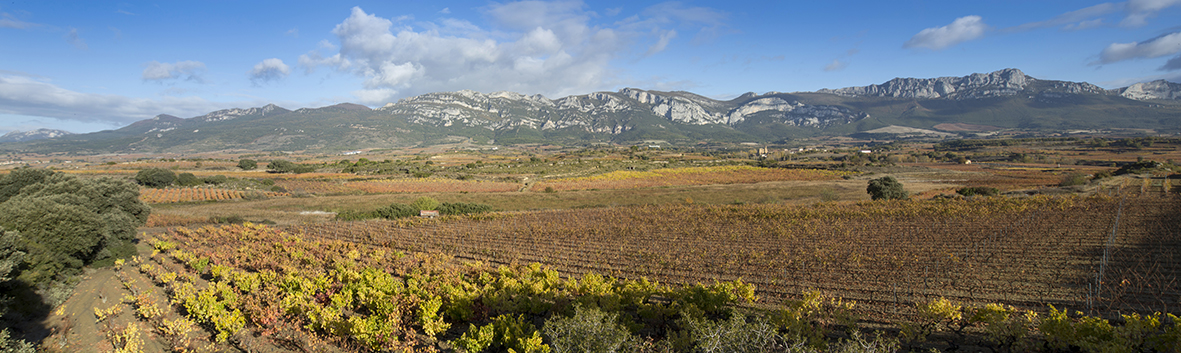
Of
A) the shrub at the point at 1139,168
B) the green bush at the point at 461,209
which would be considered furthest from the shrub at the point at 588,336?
the shrub at the point at 1139,168

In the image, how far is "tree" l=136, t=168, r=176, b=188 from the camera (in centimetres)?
6006

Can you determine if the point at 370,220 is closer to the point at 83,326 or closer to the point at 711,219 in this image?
the point at 83,326

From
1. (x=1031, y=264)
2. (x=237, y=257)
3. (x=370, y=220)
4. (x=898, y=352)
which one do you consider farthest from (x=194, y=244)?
(x=1031, y=264)

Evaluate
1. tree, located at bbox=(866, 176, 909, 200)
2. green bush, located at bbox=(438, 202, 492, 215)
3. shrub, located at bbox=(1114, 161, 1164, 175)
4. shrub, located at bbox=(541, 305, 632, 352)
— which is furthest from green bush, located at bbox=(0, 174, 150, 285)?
shrub, located at bbox=(1114, 161, 1164, 175)

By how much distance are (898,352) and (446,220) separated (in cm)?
3063

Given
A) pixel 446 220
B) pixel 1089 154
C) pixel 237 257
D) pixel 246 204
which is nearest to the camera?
pixel 237 257

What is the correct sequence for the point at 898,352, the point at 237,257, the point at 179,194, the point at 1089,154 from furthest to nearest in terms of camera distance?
the point at 1089,154, the point at 179,194, the point at 237,257, the point at 898,352

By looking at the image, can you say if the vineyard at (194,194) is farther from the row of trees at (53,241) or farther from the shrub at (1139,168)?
the shrub at (1139,168)

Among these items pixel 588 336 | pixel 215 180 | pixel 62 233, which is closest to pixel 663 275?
pixel 588 336

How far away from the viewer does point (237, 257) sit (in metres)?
20.2

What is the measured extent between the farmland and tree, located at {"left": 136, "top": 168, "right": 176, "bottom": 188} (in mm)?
24502

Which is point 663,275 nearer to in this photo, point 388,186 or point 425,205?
point 425,205

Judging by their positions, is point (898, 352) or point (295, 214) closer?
point (898, 352)

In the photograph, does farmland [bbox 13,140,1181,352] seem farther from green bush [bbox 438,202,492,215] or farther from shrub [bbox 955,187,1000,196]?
shrub [bbox 955,187,1000,196]
